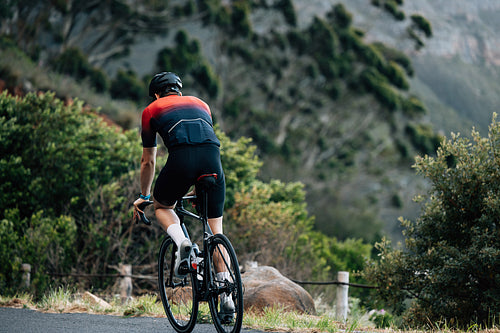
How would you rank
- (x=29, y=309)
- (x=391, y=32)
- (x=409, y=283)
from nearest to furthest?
1. (x=29, y=309)
2. (x=409, y=283)
3. (x=391, y=32)

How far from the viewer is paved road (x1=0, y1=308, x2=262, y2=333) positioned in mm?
5254

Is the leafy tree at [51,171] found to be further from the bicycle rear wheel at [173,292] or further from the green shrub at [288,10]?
the green shrub at [288,10]

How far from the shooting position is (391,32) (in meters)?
35.6

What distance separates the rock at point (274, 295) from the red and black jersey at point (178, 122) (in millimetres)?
2999

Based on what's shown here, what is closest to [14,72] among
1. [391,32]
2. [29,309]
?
[29,309]

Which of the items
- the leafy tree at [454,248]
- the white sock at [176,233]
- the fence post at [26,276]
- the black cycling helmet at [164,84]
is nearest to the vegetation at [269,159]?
the leafy tree at [454,248]

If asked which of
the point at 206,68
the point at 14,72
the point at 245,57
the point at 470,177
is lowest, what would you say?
the point at 470,177

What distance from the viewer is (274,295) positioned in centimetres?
725

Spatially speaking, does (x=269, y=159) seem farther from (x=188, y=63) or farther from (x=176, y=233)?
(x=176, y=233)

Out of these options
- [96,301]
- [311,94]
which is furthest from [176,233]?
[311,94]

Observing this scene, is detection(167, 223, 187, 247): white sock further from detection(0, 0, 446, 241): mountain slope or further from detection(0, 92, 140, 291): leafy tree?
detection(0, 0, 446, 241): mountain slope

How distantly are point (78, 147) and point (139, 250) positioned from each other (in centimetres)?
245

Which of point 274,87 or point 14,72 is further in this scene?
point 274,87

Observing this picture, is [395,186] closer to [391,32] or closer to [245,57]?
[391,32]
